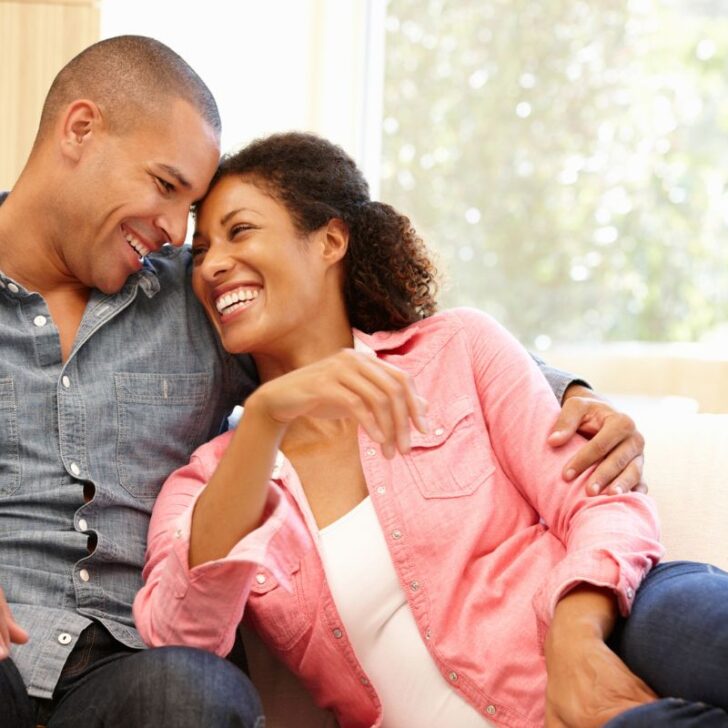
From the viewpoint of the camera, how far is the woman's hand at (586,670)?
1281 millimetres

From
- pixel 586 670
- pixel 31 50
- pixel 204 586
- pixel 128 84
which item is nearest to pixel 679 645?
pixel 586 670

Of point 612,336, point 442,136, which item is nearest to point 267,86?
point 442,136

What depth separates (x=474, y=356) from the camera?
175 cm

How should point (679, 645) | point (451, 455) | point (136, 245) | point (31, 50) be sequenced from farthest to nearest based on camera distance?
point (31, 50) < point (136, 245) < point (451, 455) < point (679, 645)

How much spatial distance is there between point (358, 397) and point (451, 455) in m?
0.47

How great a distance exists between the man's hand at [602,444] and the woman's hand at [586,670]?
0.19 metres

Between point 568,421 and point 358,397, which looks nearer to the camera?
point 358,397

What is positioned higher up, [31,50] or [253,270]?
[31,50]

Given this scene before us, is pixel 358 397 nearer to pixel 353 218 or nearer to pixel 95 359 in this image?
pixel 95 359

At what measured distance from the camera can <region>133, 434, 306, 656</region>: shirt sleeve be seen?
134 cm

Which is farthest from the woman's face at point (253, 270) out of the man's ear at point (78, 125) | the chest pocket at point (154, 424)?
the man's ear at point (78, 125)

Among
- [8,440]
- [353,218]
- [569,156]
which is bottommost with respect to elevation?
[8,440]

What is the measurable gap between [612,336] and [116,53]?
1.89 meters

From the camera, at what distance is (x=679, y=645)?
129 cm
